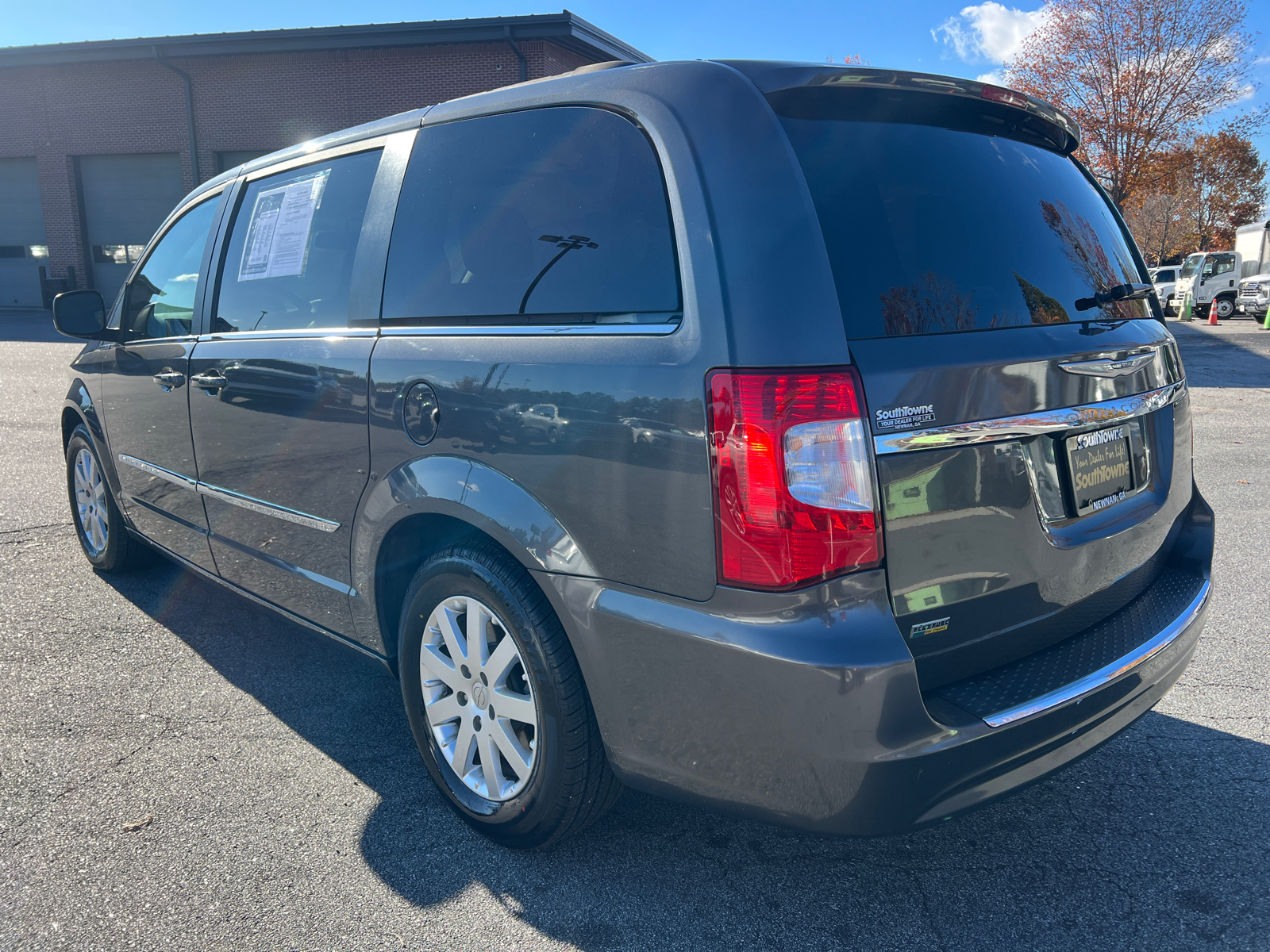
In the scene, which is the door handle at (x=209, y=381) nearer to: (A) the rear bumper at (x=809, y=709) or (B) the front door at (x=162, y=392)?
(B) the front door at (x=162, y=392)

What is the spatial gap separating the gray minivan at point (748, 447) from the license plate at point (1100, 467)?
0.04 feet

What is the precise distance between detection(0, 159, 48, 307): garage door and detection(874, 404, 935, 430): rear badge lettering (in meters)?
31.0

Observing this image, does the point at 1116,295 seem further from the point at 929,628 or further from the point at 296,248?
the point at 296,248

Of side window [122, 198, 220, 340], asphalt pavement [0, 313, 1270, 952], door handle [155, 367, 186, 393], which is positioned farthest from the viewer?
side window [122, 198, 220, 340]

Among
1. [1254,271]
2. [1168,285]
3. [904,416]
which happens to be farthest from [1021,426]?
[1168,285]

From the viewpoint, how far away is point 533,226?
225 centimetres

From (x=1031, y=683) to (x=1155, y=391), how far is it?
2.99 feet

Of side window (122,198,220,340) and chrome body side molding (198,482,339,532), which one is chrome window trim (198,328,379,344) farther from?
chrome body side molding (198,482,339,532)

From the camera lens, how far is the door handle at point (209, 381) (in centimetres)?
318

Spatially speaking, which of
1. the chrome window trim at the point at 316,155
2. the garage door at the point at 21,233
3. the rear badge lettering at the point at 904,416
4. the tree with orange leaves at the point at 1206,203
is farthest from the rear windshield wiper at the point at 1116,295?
the tree with orange leaves at the point at 1206,203

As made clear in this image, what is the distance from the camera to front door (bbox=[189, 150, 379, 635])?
106 inches

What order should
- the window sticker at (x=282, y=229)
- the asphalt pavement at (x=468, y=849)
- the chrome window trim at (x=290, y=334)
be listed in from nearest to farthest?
the asphalt pavement at (x=468, y=849) < the chrome window trim at (x=290, y=334) < the window sticker at (x=282, y=229)

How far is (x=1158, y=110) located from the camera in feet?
110

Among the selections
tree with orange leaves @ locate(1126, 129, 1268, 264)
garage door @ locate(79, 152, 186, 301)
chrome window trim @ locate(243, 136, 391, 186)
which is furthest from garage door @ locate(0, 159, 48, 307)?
tree with orange leaves @ locate(1126, 129, 1268, 264)
